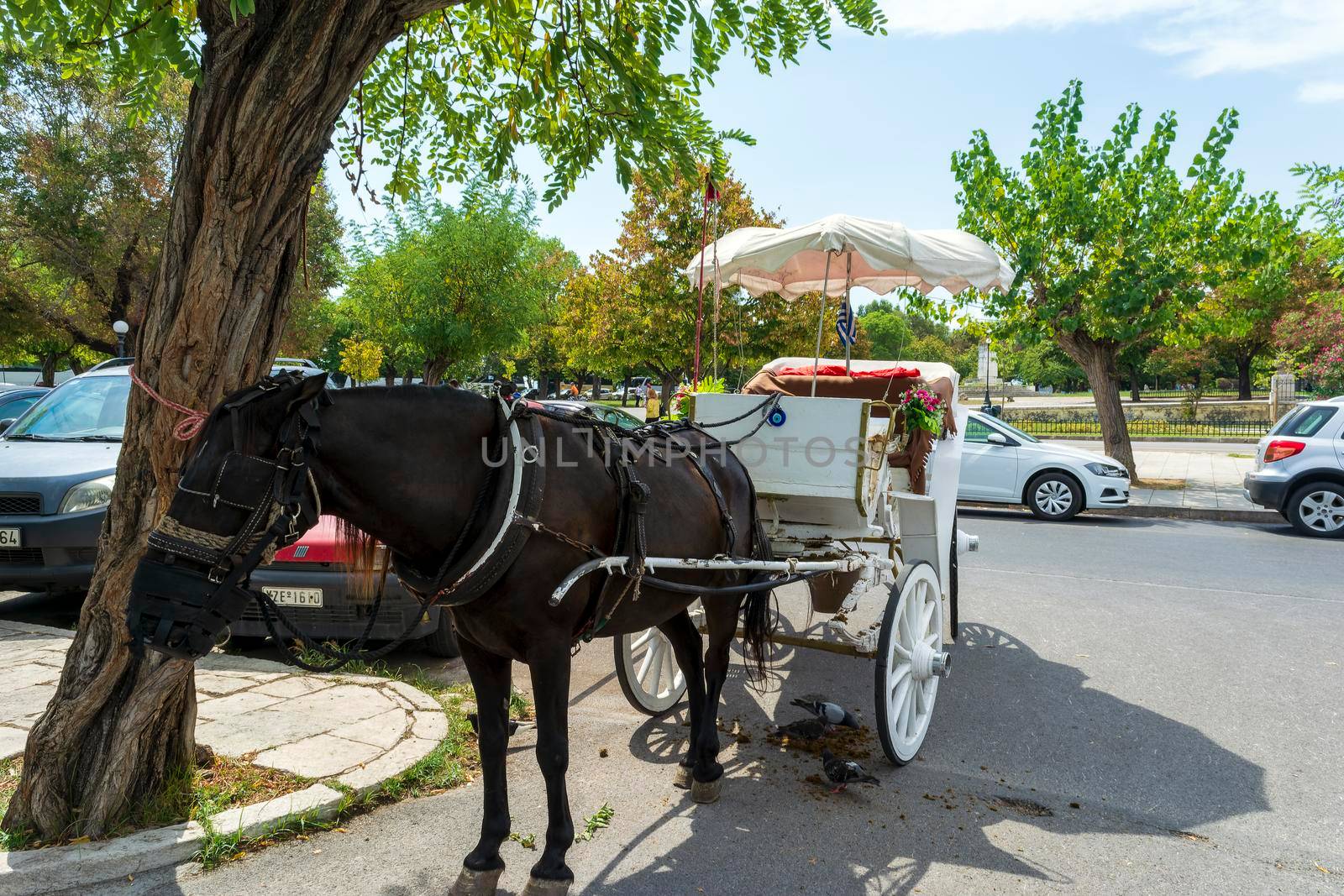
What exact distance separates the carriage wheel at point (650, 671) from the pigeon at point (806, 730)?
638 millimetres

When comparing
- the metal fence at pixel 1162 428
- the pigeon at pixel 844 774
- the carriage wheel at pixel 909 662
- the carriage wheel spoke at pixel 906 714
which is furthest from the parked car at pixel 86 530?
the metal fence at pixel 1162 428

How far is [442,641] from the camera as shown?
230 inches

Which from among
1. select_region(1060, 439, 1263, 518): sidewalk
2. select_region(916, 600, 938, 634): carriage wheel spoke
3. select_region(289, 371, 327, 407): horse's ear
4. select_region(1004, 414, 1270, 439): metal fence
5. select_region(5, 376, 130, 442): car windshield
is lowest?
select_region(1060, 439, 1263, 518): sidewalk

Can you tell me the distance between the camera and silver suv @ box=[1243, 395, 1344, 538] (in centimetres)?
1118

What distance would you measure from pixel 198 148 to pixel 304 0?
69 centimetres

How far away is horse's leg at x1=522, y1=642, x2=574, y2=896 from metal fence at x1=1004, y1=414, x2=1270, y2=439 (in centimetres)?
2962

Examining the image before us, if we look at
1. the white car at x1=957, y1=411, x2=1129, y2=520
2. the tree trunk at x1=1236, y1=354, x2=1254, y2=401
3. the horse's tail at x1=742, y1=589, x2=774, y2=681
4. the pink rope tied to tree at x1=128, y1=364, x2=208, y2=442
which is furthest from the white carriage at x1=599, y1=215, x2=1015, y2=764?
the tree trunk at x1=1236, y1=354, x2=1254, y2=401

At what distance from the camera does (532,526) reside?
2.84m

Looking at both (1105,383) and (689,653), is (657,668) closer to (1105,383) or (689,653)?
(689,653)

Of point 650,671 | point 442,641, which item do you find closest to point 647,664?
point 650,671

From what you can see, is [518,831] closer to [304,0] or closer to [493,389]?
[493,389]

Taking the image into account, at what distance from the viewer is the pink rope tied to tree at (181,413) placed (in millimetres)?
2992

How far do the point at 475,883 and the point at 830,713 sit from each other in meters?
2.14

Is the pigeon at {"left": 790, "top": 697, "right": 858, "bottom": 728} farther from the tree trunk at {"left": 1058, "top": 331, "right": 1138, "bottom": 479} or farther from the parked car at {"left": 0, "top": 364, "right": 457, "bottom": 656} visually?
the tree trunk at {"left": 1058, "top": 331, "right": 1138, "bottom": 479}
